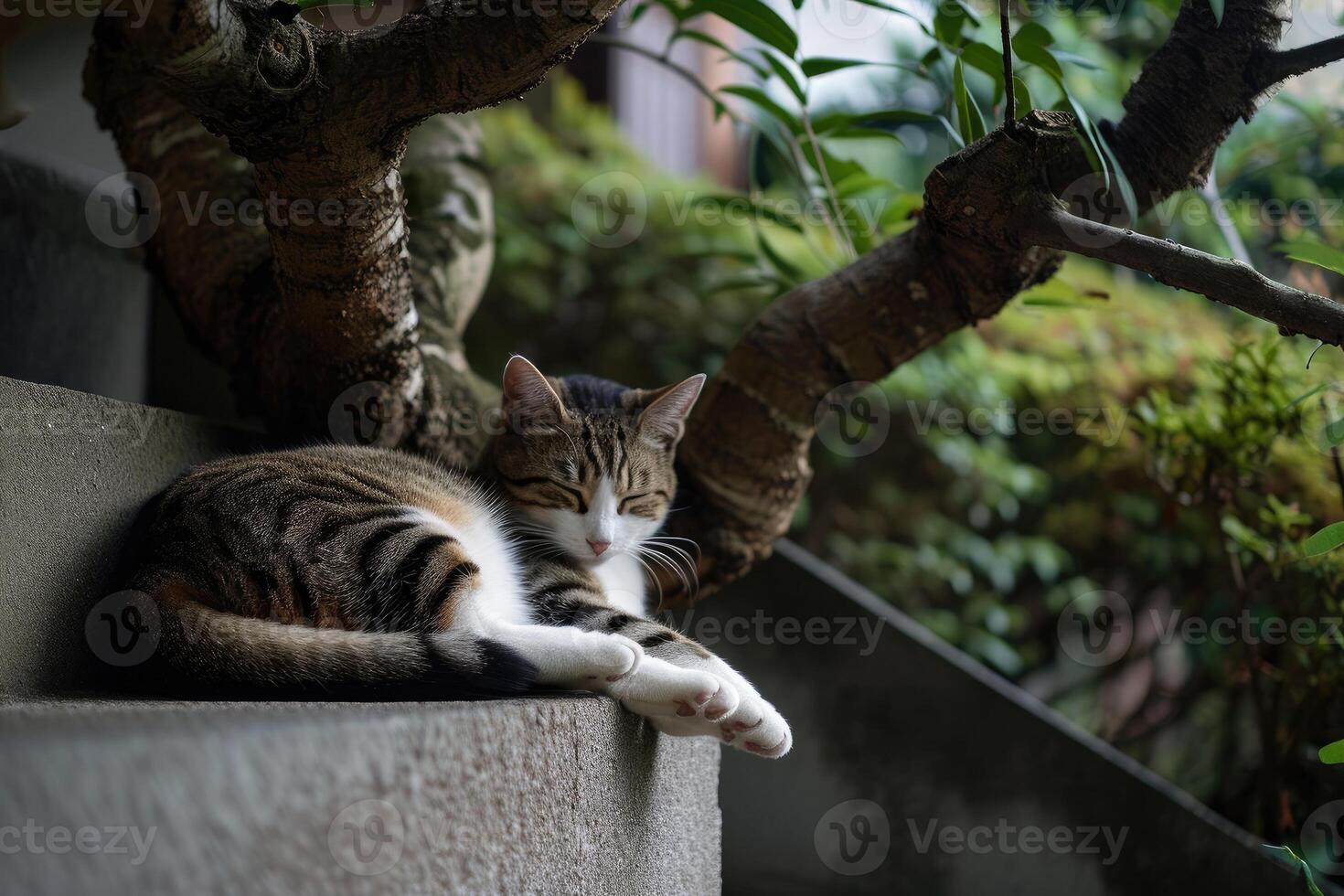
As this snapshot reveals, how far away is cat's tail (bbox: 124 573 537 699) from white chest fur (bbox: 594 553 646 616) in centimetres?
59

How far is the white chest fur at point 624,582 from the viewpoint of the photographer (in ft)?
6.05

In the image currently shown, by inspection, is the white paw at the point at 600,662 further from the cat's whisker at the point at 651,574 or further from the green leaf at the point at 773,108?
the green leaf at the point at 773,108

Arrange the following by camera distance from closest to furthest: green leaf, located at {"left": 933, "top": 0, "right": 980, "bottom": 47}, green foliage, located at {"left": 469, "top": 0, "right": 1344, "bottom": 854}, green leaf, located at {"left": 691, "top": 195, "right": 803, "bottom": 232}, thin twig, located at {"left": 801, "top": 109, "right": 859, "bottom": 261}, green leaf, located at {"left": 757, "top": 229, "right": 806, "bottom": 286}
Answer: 1. green leaf, located at {"left": 933, "top": 0, "right": 980, "bottom": 47}
2. thin twig, located at {"left": 801, "top": 109, "right": 859, "bottom": 261}
3. green leaf, located at {"left": 691, "top": 195, "right": 803, "bottom": 232}
4. green leaf, located at {"left": 757, "top": 229, "right": 806, "bottom": 286}
5. green foliage, located at {"left": 469, "top": 0, "right": 1344, "bottom": 854}

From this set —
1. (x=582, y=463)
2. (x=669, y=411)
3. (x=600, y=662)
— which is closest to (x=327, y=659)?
(x=600, y=662)

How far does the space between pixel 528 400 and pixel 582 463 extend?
164 millimetres

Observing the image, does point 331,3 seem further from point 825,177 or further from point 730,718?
point 730,718

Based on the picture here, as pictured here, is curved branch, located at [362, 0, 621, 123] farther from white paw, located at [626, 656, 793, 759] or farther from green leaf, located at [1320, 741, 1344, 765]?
green leaf, located at [1320, 741, 1344, 765]

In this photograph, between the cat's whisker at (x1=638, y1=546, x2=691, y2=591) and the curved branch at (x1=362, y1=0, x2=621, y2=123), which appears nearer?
the curved branch at (x1=362, y1=0, x2=621, y2=123)

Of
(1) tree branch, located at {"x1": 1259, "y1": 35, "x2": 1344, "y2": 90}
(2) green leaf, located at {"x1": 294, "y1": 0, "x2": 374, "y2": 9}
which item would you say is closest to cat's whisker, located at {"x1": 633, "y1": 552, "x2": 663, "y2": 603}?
(2) green leaf, located at {"x1": 294, "y1": 0, "x2": 374, "y2": 9}

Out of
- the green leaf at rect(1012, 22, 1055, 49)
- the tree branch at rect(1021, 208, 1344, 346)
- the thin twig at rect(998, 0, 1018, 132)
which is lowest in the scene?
the tree branch at rect(1021, 208, 1344, 346)

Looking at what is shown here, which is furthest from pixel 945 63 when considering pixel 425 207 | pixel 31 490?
pixel 31 490

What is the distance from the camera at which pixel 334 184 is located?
1.42 m

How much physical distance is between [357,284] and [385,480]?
13.7 inches

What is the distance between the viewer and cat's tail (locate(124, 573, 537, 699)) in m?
1.14
